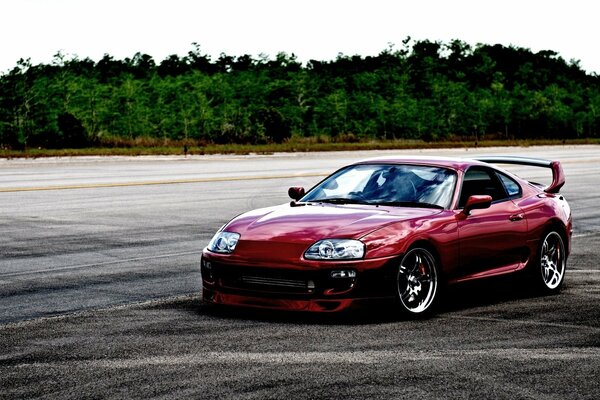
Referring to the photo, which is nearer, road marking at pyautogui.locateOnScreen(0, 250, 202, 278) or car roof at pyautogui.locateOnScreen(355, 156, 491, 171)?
car roof at pyautogui.locateOnScreen(355, 156, 491, 171)

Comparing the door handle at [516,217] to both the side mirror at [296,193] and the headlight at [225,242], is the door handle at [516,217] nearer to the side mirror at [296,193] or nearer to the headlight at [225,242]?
the side mirror at [296,193]

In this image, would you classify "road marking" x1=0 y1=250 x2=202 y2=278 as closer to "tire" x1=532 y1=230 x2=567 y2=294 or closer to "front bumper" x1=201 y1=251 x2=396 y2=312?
"front bumper" x1=201 y1=251 x2=396 y2=312

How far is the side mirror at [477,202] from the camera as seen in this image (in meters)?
9.52

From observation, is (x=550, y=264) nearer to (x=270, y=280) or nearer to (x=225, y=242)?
(x=270, y=280)

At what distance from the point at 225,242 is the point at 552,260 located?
3500mm

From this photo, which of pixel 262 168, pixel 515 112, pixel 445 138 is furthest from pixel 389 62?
pixel 262 168

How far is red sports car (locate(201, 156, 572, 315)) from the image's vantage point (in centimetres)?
871

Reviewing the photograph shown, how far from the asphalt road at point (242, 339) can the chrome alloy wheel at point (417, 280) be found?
0.58ft

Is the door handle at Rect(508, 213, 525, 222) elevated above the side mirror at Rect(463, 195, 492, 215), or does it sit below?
below

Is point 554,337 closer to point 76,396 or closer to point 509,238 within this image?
point 509,238

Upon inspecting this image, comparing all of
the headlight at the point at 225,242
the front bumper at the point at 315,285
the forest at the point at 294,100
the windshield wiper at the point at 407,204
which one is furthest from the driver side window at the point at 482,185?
the forest at the point at 294,100

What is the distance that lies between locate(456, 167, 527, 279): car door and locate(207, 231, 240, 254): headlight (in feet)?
6.39

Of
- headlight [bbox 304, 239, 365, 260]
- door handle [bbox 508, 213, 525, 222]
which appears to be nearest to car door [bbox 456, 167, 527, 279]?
door handle [bbox 508, 213, 525, 222]

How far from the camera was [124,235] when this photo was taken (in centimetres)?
1644
